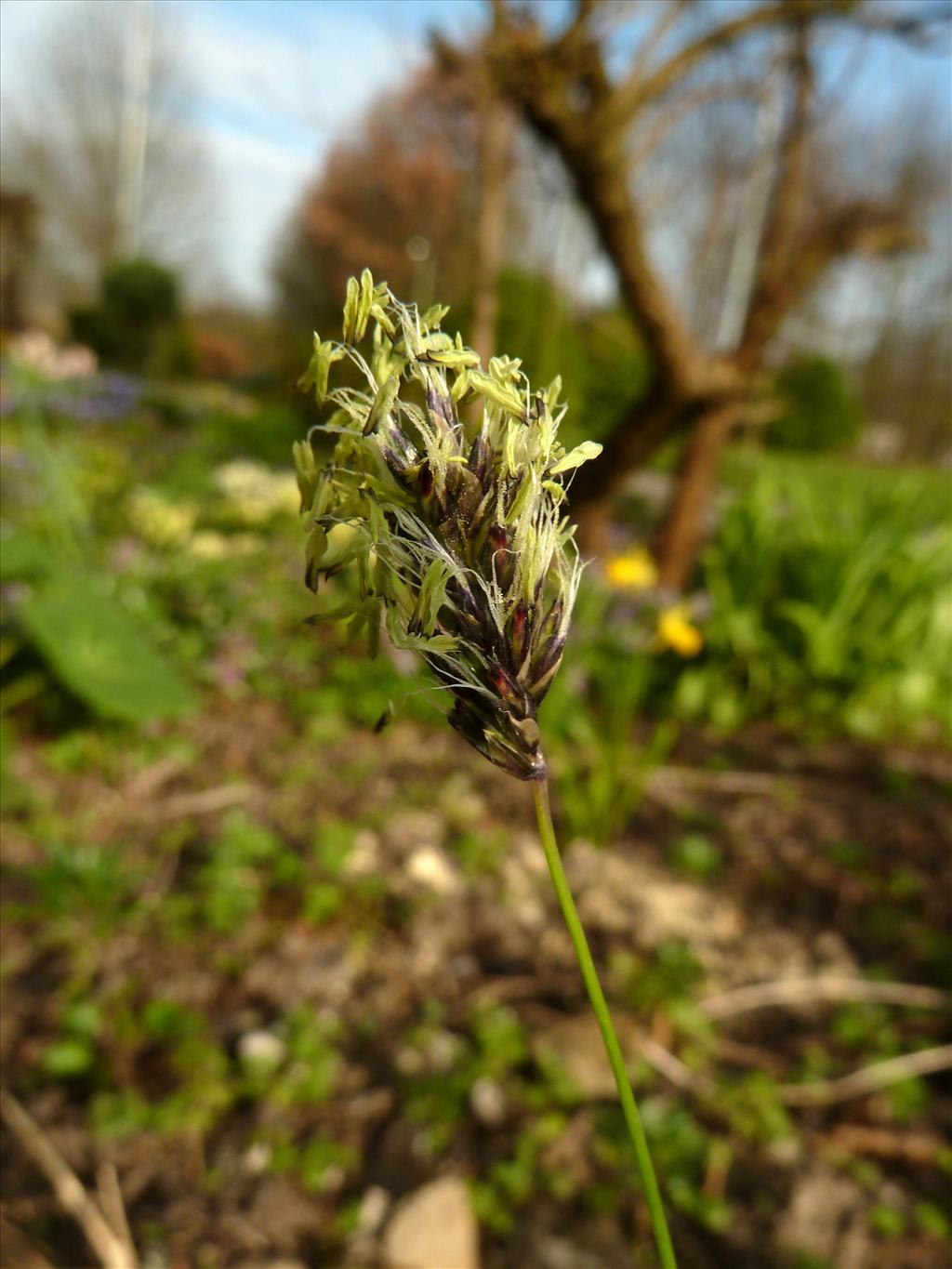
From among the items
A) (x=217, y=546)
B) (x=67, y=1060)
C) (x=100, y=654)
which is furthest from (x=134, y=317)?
(x=67, y=1060)

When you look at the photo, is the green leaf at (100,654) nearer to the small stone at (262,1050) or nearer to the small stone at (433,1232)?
the small stone at (262,1050)

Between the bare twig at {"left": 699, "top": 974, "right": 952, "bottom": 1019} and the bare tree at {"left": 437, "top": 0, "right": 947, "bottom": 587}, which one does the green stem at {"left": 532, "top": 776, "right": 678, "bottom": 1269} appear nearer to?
the bare twig at {"left": 699, "top": 974, "right": 952, "bottom": 1019}

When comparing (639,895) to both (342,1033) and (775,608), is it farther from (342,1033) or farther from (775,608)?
(775,608)

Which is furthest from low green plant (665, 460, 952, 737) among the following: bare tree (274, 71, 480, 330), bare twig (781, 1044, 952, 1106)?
bare tree (274, 71, 480, 330)

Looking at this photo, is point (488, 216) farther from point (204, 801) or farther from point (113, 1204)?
point (113, 1204)

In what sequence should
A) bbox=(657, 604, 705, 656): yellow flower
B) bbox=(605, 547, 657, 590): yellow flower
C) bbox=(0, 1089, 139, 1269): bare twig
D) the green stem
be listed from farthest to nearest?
bbox=(605, 547, 657, 590): yellow flower, bbox=(657, 604, 705, 656): yellow flower, bbox=(0, 1089, 139, 1269): bare twig, the green stem

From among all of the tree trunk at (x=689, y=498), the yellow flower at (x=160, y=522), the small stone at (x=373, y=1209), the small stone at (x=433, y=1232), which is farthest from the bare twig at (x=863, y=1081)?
the yellow flower at (x=160, y=522)
